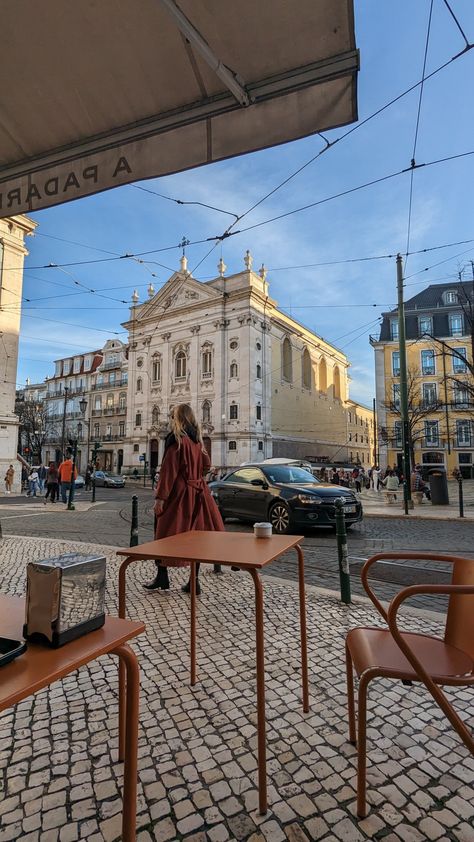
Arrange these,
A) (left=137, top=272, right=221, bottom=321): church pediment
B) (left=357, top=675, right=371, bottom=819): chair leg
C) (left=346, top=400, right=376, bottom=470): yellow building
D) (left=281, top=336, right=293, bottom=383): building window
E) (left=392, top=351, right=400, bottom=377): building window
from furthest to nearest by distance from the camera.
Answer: (left=346, top=400, right=376, bottom=470): yellow building, (left=281, top=336, right=293, bottom=383): building window, (left=137, top=272, right=221, bottom=321): church pediment, (left=392, top=351, right=400, bottom=377): building window, (left=357, top=675, right=371, bottom=819): chair leg

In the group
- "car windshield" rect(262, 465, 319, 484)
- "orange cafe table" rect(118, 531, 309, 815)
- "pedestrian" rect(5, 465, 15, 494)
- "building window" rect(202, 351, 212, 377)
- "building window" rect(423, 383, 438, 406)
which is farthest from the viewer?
"building window" rect(202, 351, 212, 377)

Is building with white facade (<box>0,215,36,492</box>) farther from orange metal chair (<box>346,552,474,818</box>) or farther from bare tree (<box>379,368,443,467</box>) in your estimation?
orange metal chair (<box>346,552,474,818</box>)

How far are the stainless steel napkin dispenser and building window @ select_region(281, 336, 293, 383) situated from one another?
49008 mm

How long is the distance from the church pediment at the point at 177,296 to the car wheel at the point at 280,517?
129 ft

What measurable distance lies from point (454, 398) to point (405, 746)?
46.3 metres

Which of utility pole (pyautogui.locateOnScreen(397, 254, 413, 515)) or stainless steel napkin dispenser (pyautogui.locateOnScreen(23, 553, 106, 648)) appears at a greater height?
utility pole (pyautogui.locateOnScreen(397, 254, 413, 515))

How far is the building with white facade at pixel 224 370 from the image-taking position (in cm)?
4372

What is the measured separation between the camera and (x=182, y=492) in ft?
15.3

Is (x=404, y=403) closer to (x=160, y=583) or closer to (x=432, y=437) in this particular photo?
(x=160, y=583)

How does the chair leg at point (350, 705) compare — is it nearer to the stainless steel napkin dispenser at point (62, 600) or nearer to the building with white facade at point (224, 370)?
the stainless steel napkin dispenser at point (62, 600)

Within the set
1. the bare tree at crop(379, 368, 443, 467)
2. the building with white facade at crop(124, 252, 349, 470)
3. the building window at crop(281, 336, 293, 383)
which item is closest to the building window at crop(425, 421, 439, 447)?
the bare tree at crop(379, 368, 443, 467)

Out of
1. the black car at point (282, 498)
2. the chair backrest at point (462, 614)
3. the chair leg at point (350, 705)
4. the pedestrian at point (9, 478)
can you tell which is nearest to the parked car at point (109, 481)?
the pedestrian at point (9, 478)

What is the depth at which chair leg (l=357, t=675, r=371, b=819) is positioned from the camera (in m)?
1.74

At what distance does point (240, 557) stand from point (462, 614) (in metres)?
1.06
